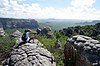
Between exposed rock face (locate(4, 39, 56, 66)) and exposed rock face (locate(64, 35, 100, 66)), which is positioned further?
exposed rock face (locate(64, 35, 100, 66))

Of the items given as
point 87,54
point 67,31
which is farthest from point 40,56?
point 67,31

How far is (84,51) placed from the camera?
17.1 metres

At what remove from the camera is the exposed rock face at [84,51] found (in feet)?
53.0

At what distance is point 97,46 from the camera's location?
16828 mm

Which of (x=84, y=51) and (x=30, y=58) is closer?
(x=30, y=58)

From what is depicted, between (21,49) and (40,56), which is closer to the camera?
(40,56)

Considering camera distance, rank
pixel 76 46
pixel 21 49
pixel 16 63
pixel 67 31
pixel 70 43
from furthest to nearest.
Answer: pixel 67 31 < pixel 70 43 < pixel 76 46 < pixel 21 49 < pixel 16 63

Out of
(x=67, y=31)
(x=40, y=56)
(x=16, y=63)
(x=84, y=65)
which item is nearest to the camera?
(x=16, y=63)

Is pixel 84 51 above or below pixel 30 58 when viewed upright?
below

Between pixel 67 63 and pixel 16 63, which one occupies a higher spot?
pixel 16 63

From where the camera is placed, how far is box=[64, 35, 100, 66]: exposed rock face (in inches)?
636

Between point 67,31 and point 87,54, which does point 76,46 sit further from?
point 67,31

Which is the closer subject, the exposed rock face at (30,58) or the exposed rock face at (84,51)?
the exposed rock face at (30,58)

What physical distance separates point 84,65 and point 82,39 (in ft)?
9.66
